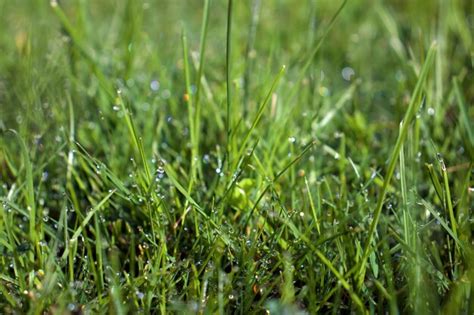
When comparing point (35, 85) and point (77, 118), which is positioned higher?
point (35, 85)

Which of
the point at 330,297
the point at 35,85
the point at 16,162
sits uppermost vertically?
the point at 35,85

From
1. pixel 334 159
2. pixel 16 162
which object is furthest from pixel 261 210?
pixel 16 162

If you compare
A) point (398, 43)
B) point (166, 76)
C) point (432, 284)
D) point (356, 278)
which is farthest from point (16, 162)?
point (398, 43)

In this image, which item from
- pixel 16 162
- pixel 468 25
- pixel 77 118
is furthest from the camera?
pixel 468 25

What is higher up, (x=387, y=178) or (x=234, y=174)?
(x=387, y=178)

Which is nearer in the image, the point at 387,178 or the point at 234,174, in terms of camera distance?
the point at 387,178

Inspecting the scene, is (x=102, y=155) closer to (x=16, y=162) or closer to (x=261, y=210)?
(x=16, y=162)

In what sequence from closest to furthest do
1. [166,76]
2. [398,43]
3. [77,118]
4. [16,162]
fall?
[16,162]
[77,118]
[166,76]
[398,43]

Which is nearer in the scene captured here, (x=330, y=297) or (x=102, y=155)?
(x=330, y=297)
